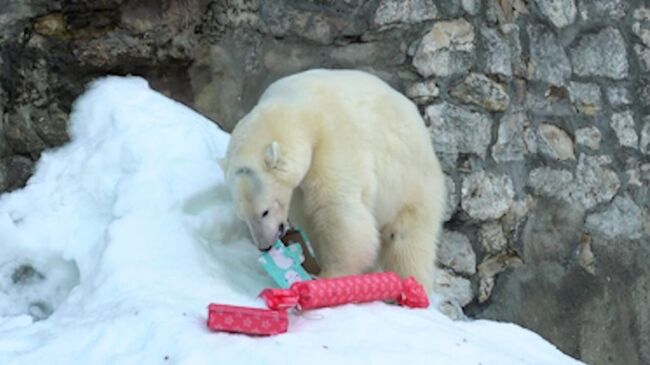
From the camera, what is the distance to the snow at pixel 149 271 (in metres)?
2.12

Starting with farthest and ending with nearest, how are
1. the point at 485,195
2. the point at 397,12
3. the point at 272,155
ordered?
the point at 485,195
the point at 397,12
the point at 272,155

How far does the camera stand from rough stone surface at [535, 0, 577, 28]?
15.8ft

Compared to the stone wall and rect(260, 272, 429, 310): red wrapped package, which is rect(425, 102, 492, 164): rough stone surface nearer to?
the stone wall

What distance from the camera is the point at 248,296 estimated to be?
2.66 meters

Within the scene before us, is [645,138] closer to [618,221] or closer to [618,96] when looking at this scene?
[618,96]

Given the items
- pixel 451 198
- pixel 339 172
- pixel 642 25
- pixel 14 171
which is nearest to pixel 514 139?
pixel 451 198

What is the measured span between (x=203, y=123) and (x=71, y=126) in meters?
0.58

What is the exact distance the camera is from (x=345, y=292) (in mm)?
2529

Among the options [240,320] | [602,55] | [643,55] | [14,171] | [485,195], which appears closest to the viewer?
[240,320]

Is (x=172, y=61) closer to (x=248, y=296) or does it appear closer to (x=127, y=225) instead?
(x=127, y=225)

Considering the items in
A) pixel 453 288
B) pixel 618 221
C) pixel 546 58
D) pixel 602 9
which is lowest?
pixel 453 288

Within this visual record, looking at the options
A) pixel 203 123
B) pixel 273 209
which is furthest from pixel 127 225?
pixel 203 123

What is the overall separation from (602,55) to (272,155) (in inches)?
113

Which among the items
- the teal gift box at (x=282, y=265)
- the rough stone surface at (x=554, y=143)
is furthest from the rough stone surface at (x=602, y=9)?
the teal gift box at (x=282, y=265)
